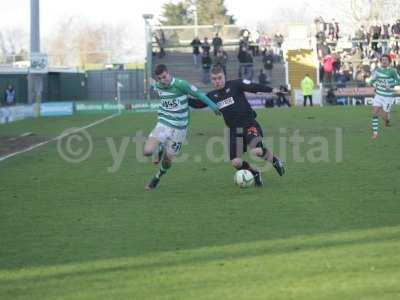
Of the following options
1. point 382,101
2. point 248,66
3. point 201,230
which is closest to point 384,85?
point 382,101

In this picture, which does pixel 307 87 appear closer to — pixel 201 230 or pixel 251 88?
pixel 251 88

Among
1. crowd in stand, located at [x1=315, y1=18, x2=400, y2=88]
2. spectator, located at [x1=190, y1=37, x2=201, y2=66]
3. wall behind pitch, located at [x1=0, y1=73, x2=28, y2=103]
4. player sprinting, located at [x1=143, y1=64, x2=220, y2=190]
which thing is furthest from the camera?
spectator, located at [x1=190, y1=37, x2=201, y2=66]

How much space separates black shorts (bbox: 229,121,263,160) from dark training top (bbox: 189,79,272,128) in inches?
3.1

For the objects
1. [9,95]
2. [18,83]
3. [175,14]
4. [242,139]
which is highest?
[175,14]

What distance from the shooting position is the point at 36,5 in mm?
43312

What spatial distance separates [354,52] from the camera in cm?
5303

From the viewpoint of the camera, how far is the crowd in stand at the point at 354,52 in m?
48.3

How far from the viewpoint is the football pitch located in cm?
705

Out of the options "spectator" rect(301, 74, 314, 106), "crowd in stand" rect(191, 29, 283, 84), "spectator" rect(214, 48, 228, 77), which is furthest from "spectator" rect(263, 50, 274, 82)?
"spectator" rect(301, 74, 314, 106)

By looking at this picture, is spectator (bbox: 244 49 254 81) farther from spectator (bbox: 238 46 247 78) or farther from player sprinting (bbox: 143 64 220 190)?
player sprinting (bbox: 143 64 220 190)

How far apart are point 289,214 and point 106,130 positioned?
19.7 metres

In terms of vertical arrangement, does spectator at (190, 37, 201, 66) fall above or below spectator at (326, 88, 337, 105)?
above

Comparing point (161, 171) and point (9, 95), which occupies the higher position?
point (161, 171)

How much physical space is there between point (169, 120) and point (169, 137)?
0.25m
